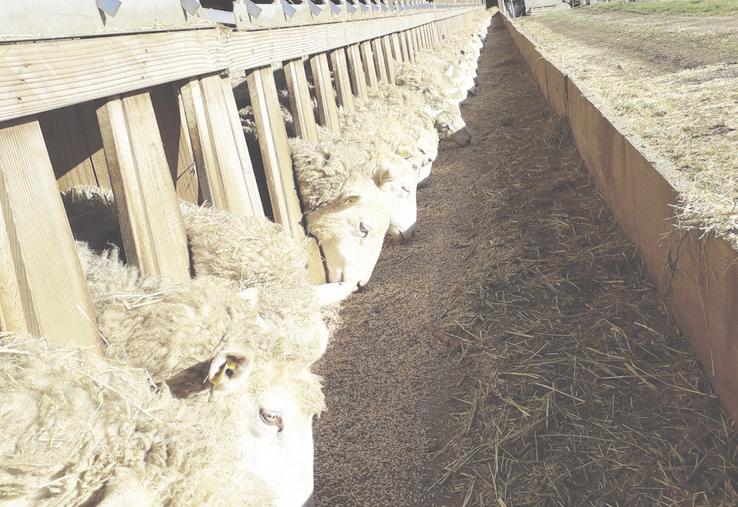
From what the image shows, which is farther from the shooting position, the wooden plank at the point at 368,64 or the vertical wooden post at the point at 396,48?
the vertical wooden post at the point at 396,48

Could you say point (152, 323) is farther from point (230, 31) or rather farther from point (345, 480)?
point (230, 31)

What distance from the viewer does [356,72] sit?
749 centimetres

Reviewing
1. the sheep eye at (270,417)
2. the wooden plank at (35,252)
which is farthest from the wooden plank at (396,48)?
the wooden plank at (35,252)

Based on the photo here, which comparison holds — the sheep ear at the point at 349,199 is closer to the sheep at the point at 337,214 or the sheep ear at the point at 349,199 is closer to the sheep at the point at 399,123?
the sheep at the point at 337,214

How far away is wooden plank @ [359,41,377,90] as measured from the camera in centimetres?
807

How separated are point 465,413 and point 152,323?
167 cm

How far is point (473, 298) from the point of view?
4.50 m

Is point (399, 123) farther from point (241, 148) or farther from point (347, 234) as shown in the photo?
point (241, 148)

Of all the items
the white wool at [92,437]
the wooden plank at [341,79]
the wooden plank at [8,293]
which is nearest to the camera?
the white wool at [92,437]

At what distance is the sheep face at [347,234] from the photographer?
4.84m

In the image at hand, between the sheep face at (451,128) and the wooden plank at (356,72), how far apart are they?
1837 millimetres

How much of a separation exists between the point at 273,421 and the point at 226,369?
13.0 inches

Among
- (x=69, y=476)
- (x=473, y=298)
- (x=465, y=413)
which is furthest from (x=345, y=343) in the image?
(x=69, y=476)

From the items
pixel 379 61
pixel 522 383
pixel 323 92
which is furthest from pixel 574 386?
pixel 379 61
